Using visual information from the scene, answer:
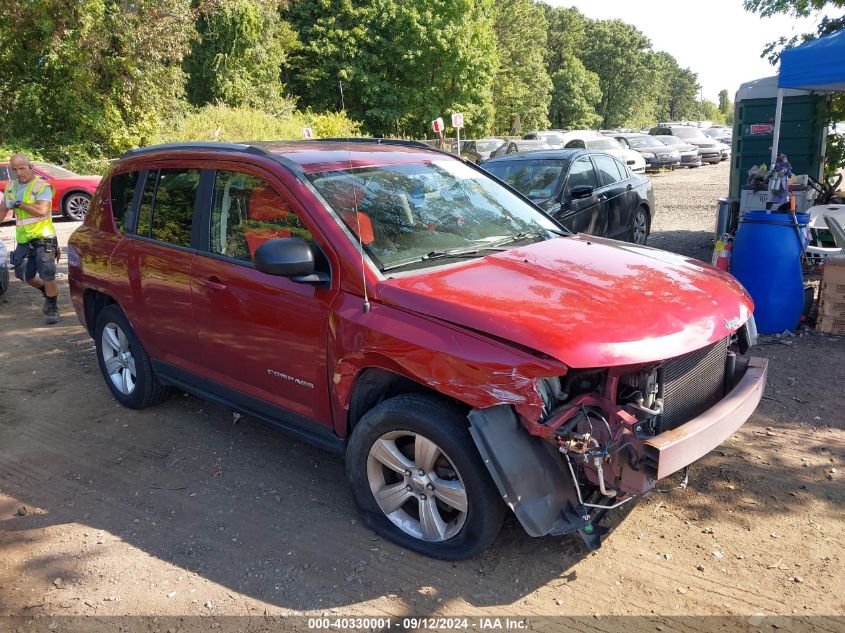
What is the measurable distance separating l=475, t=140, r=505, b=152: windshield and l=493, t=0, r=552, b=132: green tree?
22.5m

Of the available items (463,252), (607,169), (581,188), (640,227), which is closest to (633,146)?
(640,227)

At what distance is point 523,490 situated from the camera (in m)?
2.83

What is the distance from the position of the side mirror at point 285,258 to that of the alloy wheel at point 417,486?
0.92m

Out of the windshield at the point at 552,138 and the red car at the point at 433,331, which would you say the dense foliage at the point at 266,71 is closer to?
the windshield at the point at 552,138

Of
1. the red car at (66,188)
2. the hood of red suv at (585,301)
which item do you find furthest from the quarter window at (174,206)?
the red car at (66,188)

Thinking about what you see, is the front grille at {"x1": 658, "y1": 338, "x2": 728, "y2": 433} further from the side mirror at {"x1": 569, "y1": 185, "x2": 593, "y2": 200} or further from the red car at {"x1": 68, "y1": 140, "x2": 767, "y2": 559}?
the side mirror at {"x1": 569, "y1": 185, "x2": 593, "y2": 200}

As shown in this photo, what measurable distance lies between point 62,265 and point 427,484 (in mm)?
10410

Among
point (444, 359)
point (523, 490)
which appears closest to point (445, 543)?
point (523, 490)

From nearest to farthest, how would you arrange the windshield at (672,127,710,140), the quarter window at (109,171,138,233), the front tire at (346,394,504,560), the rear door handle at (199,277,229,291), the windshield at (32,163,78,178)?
the front tire at (346,394,504,560) < the rear door handle at (199,277,229,291) < the quarter window at (109,171,138,233) < the windshield at (32,163,78,178) < the windshield at (672,127,710,140)

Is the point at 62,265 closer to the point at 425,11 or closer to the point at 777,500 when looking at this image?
the point at 777,500

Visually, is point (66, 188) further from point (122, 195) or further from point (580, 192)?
point (580, 192)

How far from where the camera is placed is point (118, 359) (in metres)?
5.32

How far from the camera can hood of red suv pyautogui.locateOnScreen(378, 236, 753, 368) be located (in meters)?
2.80

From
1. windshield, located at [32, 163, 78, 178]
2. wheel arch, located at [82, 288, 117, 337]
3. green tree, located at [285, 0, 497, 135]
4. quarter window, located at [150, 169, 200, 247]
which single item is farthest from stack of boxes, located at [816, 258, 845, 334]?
green tree, located at [285, 0, 497, 135]
